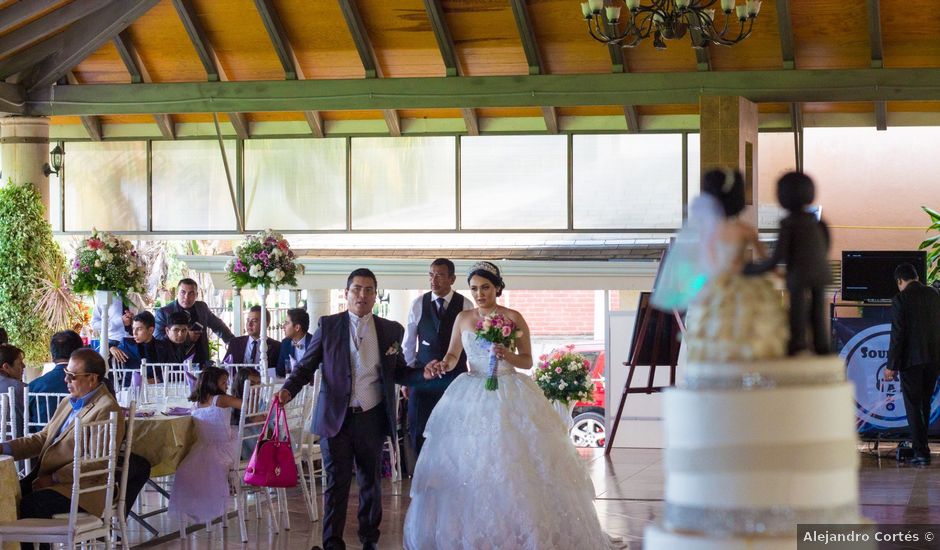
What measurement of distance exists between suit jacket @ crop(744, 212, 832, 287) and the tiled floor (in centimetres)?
386

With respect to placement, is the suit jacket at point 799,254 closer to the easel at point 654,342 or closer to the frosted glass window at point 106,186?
the easel at point 654,342

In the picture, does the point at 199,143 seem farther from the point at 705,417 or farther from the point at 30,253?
the point at 705,417

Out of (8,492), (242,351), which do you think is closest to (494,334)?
(8,492)

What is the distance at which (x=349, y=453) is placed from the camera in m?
6.65

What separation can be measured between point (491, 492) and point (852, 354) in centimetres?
572

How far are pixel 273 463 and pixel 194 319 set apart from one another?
434 cm

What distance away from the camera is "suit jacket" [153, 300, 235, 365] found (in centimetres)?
1067

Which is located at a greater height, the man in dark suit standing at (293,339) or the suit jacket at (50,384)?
the man in dark suit standing at (293,339)

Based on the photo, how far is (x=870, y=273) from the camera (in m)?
11.2

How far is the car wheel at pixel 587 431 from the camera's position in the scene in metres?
12.9

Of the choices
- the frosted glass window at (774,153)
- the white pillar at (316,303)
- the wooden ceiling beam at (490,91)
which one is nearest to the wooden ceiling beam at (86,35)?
the wooden ceiling beam at (490,91)

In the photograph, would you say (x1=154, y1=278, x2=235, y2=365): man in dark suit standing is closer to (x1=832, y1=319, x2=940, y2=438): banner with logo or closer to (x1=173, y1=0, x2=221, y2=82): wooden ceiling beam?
(x1=173, y1=0, x2=221, y2=82): wooden ceiling beam

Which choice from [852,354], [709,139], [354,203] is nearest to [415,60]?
[354,203]

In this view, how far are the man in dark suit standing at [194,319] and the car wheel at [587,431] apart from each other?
3938 mm
